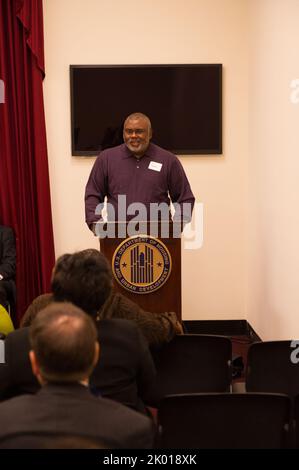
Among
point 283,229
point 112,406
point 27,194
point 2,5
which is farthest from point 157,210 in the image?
point 112,406

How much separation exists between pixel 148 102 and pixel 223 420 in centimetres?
395

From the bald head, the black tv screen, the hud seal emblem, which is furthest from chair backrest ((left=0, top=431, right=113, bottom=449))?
the black tv screen

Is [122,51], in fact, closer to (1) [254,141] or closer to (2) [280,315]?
(1) [254,141]

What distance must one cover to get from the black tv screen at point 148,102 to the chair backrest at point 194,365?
3.07 m

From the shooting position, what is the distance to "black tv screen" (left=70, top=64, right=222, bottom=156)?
5.59m

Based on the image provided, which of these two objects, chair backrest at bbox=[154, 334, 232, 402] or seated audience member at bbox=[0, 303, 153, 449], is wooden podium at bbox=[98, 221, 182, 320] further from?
seated audience member at bbox=[0, 303, 153, 449]

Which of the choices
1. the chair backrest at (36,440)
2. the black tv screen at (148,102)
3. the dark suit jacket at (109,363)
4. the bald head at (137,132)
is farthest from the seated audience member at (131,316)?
the black tv screen at (148,102)

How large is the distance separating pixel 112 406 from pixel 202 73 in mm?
4504

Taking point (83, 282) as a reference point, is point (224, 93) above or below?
above

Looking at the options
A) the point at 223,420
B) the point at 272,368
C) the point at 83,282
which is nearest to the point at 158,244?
the point at 272,368

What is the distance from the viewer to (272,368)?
2812 millimetres

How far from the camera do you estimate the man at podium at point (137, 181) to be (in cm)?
447

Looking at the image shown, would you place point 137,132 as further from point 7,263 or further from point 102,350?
point 102,350

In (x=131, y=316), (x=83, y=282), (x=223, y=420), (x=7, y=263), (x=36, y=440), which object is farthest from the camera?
(x=7, y=263)
